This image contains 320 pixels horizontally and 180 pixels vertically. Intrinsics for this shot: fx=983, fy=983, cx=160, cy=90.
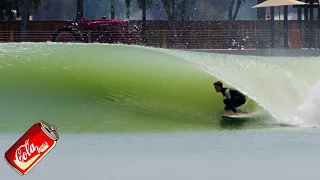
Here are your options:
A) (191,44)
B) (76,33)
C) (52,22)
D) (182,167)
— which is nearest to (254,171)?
(182,167)

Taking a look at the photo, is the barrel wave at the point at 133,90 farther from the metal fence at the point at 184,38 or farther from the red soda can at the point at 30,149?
the metal fence at the point at 184,38

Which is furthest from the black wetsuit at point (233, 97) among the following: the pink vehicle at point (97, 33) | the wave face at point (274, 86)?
the pink vehicle at point (97, 33)

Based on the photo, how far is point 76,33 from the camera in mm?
51312

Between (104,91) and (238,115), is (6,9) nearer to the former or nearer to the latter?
(104,91)

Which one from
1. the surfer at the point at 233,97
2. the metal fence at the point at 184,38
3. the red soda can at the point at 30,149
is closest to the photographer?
the red soda can at the point at 30,149

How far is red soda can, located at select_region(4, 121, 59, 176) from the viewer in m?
9.63

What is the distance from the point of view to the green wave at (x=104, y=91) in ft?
73.7

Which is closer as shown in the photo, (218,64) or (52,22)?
(218,64)

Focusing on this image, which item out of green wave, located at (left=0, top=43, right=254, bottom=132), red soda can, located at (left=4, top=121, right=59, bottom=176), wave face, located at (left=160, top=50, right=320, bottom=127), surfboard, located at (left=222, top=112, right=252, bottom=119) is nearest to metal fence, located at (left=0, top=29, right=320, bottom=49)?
green wave, located at (left=0, top=43, right=254, bottom=132)

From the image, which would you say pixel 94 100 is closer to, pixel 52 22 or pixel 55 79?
pixel 55 79

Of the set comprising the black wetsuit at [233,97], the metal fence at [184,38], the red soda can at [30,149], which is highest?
the metal fence at [184,38]

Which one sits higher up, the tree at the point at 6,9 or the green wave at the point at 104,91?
the tree at the point at 6,9

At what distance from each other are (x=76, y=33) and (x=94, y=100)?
27591mm

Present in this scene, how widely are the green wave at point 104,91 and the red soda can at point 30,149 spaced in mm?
11548
